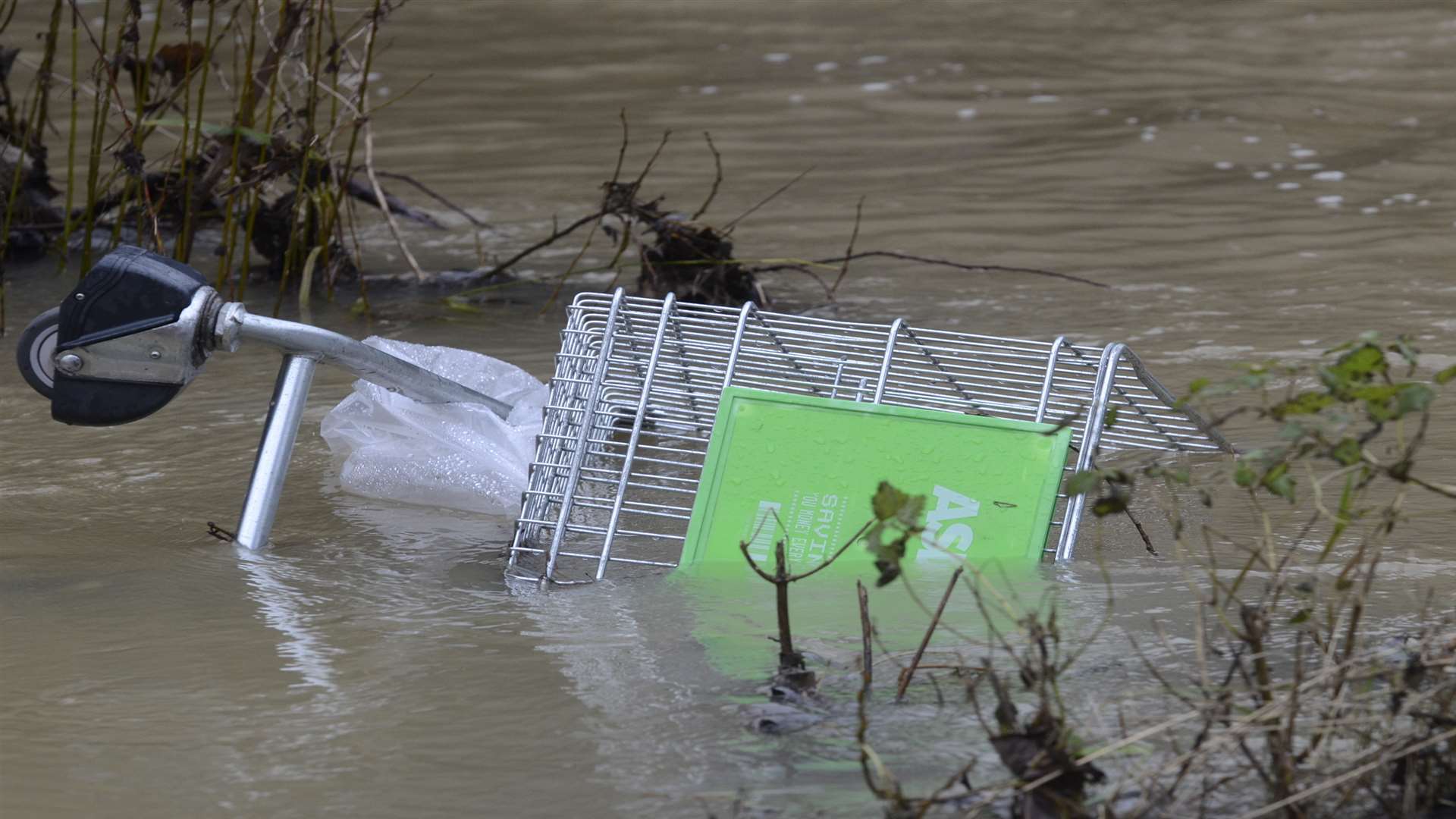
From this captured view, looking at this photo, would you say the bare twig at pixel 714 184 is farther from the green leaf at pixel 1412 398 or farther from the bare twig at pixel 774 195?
the green leaf at pixel 1412 398

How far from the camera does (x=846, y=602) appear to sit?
2.10 metres

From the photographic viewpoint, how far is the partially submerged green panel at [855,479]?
7.24ft

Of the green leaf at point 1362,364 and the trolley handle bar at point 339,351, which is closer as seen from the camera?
the green leaf at point 1362,364

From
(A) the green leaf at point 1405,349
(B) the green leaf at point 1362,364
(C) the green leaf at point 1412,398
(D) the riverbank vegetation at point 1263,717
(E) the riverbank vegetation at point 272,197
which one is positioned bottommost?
(D) the riverbank vegetation at point 1263,717

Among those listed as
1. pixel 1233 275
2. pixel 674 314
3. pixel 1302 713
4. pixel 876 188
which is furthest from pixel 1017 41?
pixel 1302 713

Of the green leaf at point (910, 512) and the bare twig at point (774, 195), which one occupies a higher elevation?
the bare twig at point (774, 195)

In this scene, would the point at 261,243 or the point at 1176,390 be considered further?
the point at 261,243

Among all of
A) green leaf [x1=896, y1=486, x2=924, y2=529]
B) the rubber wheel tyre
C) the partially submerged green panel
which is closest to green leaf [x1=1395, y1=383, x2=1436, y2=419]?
green leaf [x1=896, y1=486, x2=924, y2=529]

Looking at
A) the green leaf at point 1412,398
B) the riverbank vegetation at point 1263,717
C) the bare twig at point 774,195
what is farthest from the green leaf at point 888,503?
the bare twig at point 774,195

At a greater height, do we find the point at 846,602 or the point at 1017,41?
the point at 1017,41

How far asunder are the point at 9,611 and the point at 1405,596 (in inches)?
74.0

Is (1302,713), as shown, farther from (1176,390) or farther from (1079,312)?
(1079,312)

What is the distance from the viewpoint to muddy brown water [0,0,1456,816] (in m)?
1.68

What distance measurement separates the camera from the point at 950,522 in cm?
222
